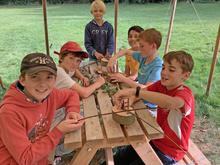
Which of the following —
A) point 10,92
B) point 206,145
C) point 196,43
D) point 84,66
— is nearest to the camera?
point 10,92

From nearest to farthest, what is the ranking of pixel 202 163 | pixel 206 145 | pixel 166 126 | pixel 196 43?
pixel 166 126 < pixel 202 163 < pixel 206 145 < pixel 196 43

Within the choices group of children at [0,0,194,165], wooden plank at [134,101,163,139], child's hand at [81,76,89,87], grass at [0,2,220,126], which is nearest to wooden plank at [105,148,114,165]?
group of children at [0,0,194,165]

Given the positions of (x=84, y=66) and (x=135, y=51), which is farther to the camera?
(x=84, y=66)

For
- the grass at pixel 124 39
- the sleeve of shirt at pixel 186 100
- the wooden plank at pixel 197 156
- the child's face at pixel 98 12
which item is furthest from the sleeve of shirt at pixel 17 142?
the grass at pixel 124 39

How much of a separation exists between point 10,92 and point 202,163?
179 cm

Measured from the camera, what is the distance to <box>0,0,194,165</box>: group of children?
1.88 meters

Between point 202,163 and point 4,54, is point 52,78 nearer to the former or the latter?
point 202,163

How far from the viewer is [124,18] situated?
15.7 metres

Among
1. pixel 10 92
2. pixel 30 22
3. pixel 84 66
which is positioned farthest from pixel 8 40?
pixel 10 92

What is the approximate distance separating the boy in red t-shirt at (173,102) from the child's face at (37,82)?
657 mm

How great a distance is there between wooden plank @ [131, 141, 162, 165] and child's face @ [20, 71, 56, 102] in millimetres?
846

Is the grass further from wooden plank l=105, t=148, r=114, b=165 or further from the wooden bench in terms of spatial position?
wooden plank l=105, t=148, r=114, b=165

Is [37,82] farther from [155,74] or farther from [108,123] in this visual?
[155,74]

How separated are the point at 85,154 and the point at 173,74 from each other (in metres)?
0.98
